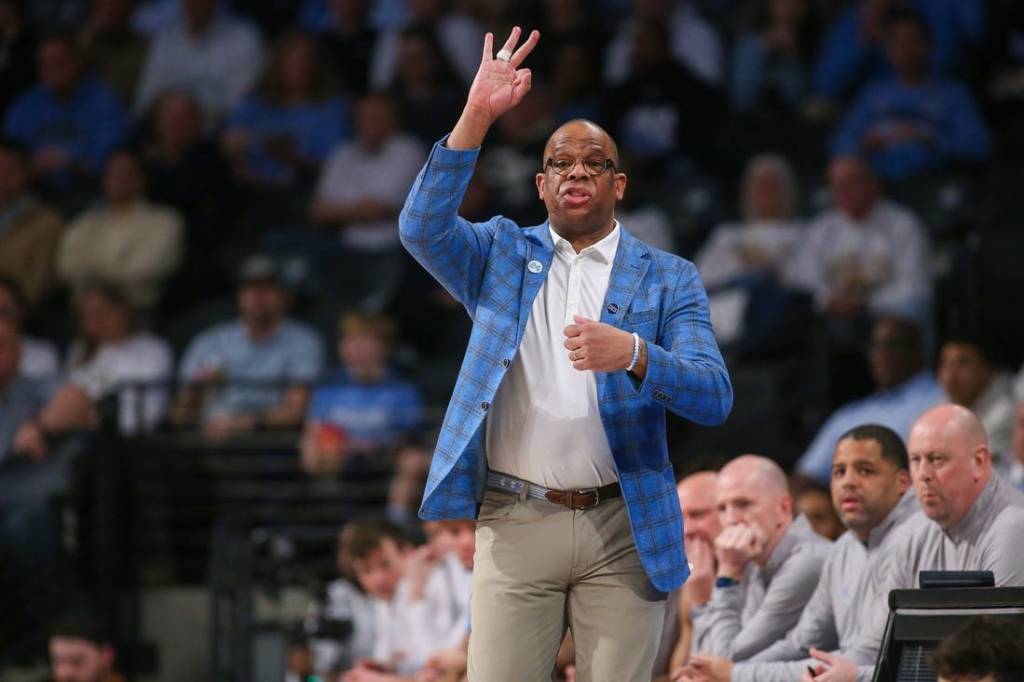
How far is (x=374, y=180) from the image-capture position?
35.3 feet

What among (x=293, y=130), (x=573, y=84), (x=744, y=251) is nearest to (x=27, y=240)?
(x=293, y=130)

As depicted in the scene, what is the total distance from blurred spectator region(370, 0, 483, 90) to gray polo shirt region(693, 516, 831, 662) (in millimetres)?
5652

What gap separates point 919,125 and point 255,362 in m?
3.81

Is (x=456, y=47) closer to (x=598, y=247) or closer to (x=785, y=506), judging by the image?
(x=785, y=506)

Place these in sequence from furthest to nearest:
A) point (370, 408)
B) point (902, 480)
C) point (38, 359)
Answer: point (38, 359)
point (370, 408)
point (902, 480)

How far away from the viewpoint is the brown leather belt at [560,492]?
4.13 meters

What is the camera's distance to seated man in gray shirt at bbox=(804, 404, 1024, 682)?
195 inches

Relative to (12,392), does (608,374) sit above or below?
below

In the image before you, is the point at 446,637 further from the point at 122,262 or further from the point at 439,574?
the point at 122,262

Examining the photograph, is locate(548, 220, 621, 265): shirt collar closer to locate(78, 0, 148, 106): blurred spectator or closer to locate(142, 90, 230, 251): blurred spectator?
locate(142, 90, 230, 251): blurred spectator

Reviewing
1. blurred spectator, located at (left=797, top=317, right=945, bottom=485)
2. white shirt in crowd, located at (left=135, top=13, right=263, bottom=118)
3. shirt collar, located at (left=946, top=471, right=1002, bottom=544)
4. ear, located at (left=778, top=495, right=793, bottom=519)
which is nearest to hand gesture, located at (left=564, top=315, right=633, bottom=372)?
shirt collar, located at (left=946, top=471, right=1002, bottom=544)

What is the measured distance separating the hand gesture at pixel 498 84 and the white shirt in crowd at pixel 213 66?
778cm

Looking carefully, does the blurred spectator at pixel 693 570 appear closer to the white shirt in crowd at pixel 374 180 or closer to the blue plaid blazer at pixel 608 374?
the blue plaid blazer at pixel 608 374

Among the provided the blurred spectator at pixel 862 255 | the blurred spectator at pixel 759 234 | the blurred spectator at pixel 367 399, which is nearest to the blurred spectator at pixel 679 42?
the blurred spectator at pixel 759 234
